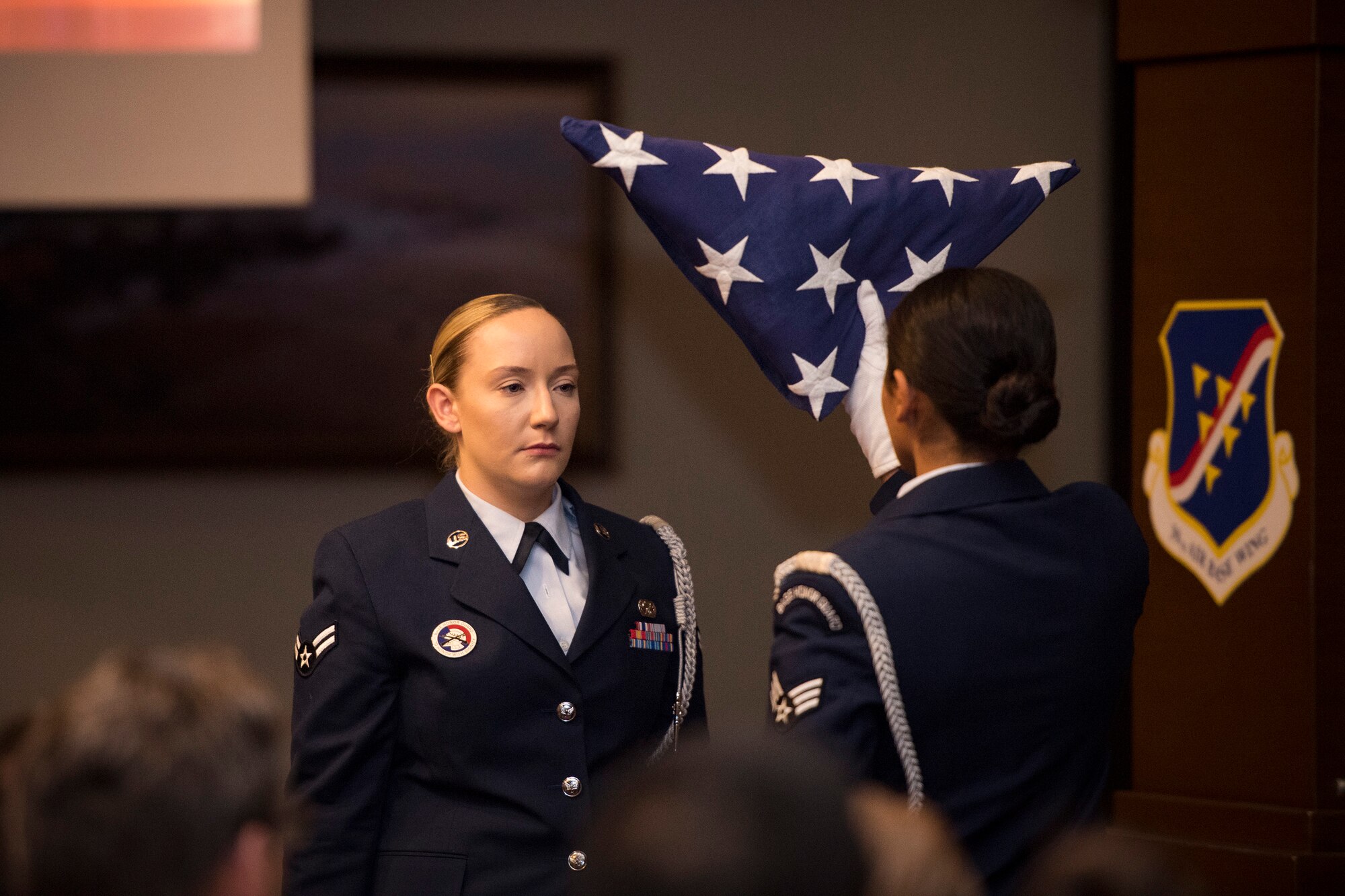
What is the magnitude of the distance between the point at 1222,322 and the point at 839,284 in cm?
123

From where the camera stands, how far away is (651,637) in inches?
68.9

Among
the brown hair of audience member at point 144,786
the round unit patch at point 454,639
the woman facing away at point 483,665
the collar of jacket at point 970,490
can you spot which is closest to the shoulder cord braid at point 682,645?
the woman facing away at point 483,665

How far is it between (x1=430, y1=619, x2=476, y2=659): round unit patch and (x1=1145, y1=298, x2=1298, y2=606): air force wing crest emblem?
1644 mm

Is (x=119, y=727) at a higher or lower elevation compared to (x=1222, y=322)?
lower

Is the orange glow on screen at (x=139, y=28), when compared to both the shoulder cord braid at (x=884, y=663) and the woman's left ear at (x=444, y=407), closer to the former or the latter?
the woman's left ear at (x=444, y=407)

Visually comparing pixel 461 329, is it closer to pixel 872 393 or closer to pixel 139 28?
pixel 872 393

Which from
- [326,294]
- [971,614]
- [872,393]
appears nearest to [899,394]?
[971,614]

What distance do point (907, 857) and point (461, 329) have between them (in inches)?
47.3

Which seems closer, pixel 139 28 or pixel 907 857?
pixel 907 857

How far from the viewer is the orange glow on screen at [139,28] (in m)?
2.73

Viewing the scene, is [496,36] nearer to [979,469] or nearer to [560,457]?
[560,457]

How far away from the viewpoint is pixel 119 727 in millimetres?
739

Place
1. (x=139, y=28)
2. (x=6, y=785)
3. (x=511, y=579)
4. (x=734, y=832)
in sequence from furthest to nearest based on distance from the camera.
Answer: (x=139, y=28) < (x=511, y=579) < (x=6, y=785) < (x=734, y=832)

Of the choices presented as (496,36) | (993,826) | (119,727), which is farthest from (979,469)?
(496,36)
